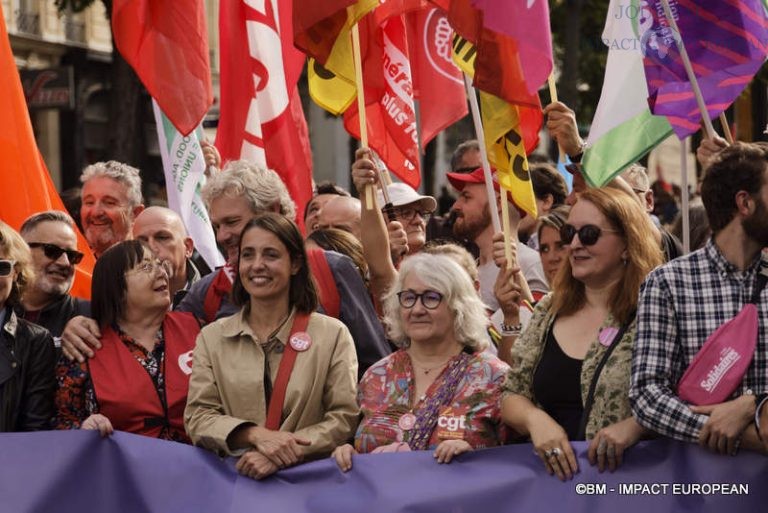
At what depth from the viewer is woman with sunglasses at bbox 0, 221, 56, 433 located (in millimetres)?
6328

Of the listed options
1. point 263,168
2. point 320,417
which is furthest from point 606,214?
point 263,168

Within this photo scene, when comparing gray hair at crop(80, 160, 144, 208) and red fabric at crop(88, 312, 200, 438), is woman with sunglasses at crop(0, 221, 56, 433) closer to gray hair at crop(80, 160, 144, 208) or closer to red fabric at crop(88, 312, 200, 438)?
red fabric at crop(88, 312, 200, 438)

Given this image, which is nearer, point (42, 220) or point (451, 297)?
point (451, 297)

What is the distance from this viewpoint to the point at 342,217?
837cm

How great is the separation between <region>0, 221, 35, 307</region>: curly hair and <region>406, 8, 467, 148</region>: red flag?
321 centimetres

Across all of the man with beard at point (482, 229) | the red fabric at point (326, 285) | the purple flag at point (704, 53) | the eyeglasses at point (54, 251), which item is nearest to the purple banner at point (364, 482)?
the red fabric at point (326, 285)

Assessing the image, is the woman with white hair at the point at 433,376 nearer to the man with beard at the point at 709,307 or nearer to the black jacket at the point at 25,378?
the man with beard at the point at 709,307

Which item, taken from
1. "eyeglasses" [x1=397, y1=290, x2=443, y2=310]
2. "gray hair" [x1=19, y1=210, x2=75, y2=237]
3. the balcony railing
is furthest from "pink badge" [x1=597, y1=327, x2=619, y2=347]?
the balcony railing

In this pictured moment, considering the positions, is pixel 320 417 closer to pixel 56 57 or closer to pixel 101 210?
pixel 101 210

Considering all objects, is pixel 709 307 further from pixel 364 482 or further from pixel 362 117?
pixel 362 117

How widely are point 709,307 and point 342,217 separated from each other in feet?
10.8

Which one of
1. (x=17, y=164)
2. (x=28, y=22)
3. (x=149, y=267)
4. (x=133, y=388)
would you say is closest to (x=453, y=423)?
(x=133, y=388)

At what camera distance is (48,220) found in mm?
7367

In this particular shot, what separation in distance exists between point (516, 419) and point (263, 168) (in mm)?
2140
